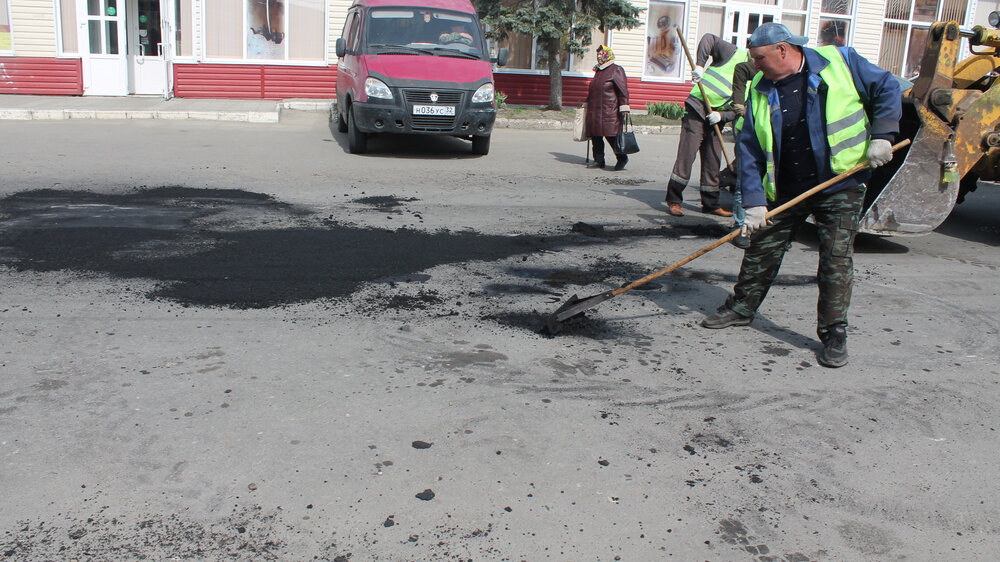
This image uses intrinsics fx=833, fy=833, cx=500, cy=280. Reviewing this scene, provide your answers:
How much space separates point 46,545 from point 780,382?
3.31 meters

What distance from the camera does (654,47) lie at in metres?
20.4

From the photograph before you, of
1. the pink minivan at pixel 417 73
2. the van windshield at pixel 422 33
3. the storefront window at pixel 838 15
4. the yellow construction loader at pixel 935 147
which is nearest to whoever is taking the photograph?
the yellow construction loader at pixel 935 147

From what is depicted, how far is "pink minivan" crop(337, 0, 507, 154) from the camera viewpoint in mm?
11320

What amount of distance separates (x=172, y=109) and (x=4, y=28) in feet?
14.6

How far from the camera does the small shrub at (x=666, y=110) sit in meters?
19.1

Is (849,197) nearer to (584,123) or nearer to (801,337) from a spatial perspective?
(801,337)

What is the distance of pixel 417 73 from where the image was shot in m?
11.4

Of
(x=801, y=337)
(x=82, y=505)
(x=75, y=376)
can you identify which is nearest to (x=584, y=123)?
(x=801, y=337)

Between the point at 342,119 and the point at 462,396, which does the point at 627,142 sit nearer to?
the point at 342,119

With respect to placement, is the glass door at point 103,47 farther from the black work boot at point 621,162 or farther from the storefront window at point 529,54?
the black work boot at point 621,162

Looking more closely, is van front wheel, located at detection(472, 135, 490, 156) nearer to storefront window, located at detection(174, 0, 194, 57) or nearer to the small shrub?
the small shrub

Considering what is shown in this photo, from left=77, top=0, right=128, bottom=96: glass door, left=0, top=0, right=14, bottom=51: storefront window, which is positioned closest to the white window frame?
left=0, top=0, right=14, bottom=51: storefront window

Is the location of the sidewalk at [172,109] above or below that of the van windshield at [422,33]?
below

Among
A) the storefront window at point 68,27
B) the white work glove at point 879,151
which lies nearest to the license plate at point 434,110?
the white work glove at point 879,151
